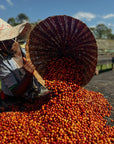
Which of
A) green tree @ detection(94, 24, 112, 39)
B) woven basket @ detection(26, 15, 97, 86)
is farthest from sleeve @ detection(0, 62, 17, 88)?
green tree @ detection(94, 24, 112, 39)

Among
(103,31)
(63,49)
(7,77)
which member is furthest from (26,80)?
(103,31)

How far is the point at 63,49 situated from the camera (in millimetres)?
3334

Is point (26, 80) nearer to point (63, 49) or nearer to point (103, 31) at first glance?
point (63, 49)

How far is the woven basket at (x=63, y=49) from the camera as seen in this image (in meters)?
2.76

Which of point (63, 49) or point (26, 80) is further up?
point (63, 49)

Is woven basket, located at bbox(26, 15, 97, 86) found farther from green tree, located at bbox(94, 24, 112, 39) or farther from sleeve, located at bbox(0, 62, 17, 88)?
green tree, located at bbox(94, 24, 112, 39)

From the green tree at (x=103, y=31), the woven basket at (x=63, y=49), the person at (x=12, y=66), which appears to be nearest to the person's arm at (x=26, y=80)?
the person at (x=12, y=66)

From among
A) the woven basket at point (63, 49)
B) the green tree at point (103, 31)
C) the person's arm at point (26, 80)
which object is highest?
the green tree at point (103, 31)

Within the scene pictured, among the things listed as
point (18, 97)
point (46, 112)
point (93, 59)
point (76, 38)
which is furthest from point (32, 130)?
point (76, 38)

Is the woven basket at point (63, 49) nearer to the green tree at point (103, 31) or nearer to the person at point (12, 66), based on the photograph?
the person at point (12, 66)

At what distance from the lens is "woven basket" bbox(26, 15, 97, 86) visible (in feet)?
9.04

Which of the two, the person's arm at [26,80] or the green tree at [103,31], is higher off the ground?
the green tree at [103,31]

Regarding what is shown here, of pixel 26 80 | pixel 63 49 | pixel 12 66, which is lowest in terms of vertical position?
pixel 26 80

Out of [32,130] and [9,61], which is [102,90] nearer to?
[32,130]
